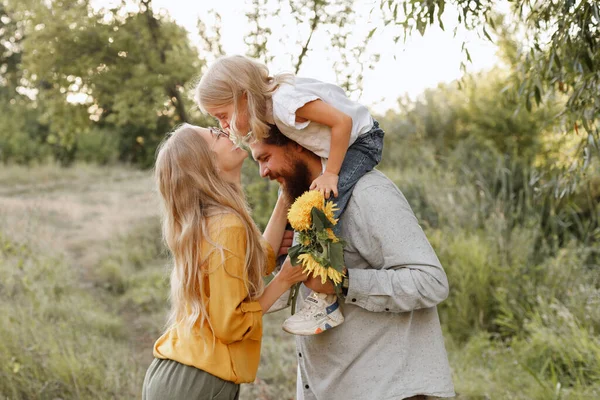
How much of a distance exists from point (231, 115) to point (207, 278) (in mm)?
710

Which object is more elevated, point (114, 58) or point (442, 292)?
point (114, 58)

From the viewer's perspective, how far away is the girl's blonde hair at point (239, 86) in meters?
2.61

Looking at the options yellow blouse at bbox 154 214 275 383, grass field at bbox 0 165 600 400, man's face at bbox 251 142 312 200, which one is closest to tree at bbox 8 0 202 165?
grass field at bbox 0 165 600 400

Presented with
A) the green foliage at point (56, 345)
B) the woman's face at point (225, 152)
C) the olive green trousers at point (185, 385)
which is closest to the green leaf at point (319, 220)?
the woman's face at point (225, 152)

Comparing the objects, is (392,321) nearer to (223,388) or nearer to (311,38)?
(223,388)

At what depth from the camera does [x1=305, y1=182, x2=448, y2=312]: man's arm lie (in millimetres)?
2051

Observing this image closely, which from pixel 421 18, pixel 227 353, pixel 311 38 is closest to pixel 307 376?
pixel 227 353

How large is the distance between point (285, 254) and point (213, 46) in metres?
5.50

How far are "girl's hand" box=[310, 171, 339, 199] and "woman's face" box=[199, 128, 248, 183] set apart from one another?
45 cm

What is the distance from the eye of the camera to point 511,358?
5156 mm

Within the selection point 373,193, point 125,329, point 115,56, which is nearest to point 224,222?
point 373,193

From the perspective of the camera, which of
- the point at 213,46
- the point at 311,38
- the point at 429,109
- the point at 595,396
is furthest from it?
the point at 429,109

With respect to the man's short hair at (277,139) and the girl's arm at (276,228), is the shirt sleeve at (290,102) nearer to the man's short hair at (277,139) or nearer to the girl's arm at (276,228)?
the man's short hair at (277,139)

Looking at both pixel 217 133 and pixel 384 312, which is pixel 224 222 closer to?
pixel 217 133
